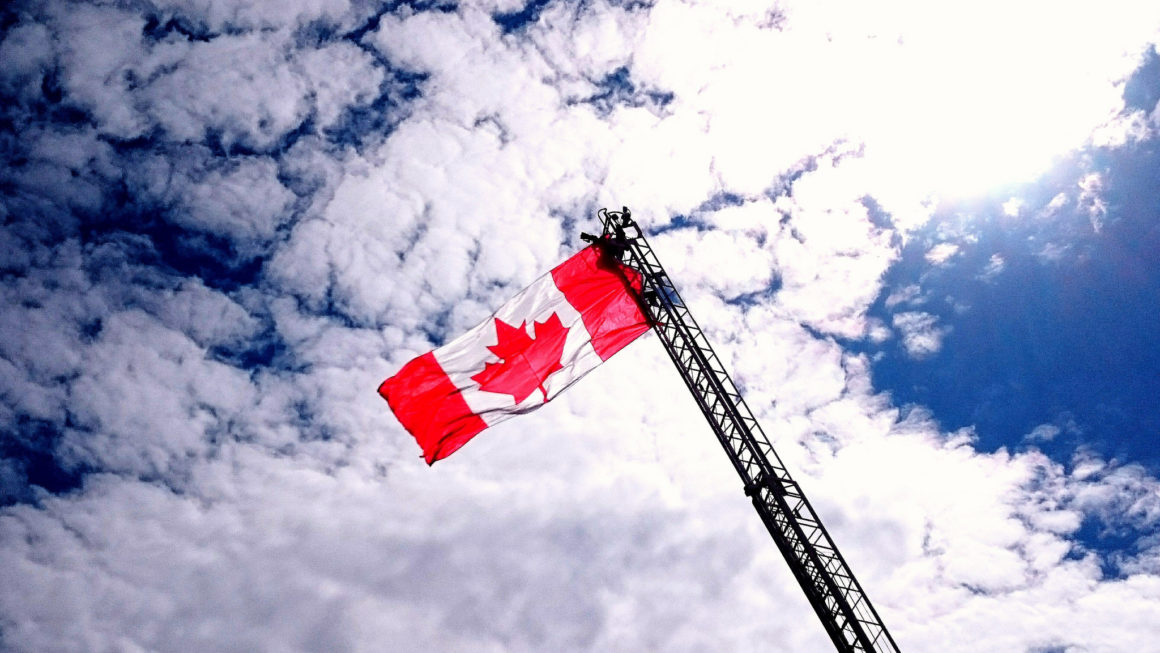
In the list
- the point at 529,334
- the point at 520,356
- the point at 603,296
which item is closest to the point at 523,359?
the point at 520,356

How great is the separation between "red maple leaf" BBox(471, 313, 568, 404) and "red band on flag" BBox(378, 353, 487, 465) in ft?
2.74

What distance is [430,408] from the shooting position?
15.8 m

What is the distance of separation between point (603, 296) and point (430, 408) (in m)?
5.40

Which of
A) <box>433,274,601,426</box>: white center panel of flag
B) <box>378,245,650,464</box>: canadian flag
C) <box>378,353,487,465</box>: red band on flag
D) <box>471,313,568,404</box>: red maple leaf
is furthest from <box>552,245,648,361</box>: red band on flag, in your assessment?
<box>378,353,487,465</box>: red band on flag

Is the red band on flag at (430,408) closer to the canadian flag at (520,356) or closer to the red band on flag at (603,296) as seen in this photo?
the canadian flag at (520,356)

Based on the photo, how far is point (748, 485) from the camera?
51.2ft

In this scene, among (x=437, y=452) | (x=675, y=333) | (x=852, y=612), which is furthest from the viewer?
(x=675, y=333)

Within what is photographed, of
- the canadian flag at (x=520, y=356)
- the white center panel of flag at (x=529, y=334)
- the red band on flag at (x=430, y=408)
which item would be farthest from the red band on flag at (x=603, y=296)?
the red band on flag at (x=430, y=408)

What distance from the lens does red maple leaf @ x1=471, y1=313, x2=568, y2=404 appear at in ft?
51.4

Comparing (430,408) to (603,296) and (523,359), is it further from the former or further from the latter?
(603,296)

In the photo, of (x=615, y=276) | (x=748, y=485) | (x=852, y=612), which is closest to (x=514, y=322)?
(x=615, y=276)

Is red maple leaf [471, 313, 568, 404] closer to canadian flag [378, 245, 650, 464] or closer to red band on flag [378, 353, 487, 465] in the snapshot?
canadian flag [378, 245, 650, 464]

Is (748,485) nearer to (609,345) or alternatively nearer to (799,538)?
(799,538)

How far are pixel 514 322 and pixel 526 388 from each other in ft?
6.07
